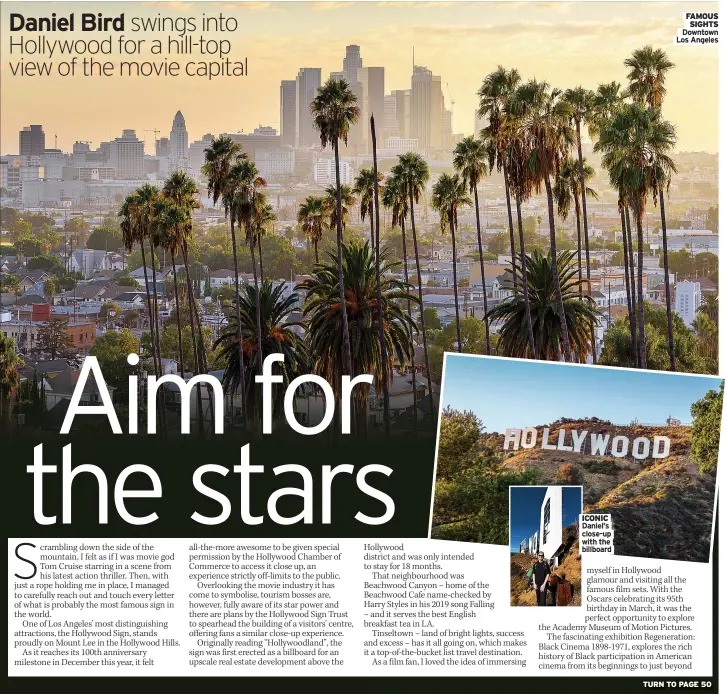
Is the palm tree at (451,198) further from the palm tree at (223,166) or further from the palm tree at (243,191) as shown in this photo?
the palm tree at (223,166)

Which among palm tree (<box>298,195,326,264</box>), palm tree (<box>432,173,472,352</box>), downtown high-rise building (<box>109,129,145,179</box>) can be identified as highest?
downtown high-rise building (<box>109,129,145,179</box>)

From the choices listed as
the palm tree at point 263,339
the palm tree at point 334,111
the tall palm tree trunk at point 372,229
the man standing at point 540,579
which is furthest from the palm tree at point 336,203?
the man standing at point 540,579

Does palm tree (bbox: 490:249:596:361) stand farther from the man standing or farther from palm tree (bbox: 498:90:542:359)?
the man standing

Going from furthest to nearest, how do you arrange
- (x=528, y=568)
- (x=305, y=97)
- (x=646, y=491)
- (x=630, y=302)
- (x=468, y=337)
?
(x=468, y=337)
(x=305, y=97)
(x=630, y=302)
(x=646, y=491)
(x=528, y=568)

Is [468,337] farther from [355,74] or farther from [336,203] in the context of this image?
[355,74]

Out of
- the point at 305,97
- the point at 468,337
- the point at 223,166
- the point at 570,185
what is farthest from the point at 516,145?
the point at 468,337

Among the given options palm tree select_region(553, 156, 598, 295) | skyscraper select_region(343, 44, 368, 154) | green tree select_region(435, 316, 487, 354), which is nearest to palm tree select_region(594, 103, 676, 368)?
palm tree select_region(553, 156, 598, 295)

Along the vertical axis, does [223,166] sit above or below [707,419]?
above
